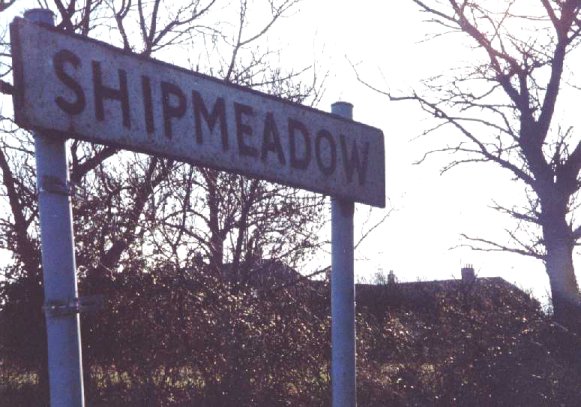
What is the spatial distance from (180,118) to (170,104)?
0.05m

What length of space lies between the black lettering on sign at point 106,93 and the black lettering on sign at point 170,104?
0.12m

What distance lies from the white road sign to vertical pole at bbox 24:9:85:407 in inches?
3.6

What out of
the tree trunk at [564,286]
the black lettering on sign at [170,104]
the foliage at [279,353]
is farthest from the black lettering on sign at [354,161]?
the tree trunk at [564,286]

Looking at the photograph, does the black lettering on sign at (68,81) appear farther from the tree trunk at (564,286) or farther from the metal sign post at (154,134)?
the tree trunk at (564,286)

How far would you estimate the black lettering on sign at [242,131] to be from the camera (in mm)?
2391

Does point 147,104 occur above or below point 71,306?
above

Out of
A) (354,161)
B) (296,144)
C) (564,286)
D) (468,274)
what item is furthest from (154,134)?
(564,286)

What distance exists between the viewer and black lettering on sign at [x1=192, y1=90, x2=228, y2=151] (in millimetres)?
2264

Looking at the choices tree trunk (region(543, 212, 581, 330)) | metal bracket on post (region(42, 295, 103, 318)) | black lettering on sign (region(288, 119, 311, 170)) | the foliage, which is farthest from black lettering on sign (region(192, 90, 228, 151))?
tree trunk (region(543, 212, 581, 330))

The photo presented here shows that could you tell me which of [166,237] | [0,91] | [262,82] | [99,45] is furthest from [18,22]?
[0,91]

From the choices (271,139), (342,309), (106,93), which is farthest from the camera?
(342,309)

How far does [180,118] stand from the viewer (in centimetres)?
222

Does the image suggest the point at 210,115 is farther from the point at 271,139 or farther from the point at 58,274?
the point at 58,274

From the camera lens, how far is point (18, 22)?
6.17 ft
